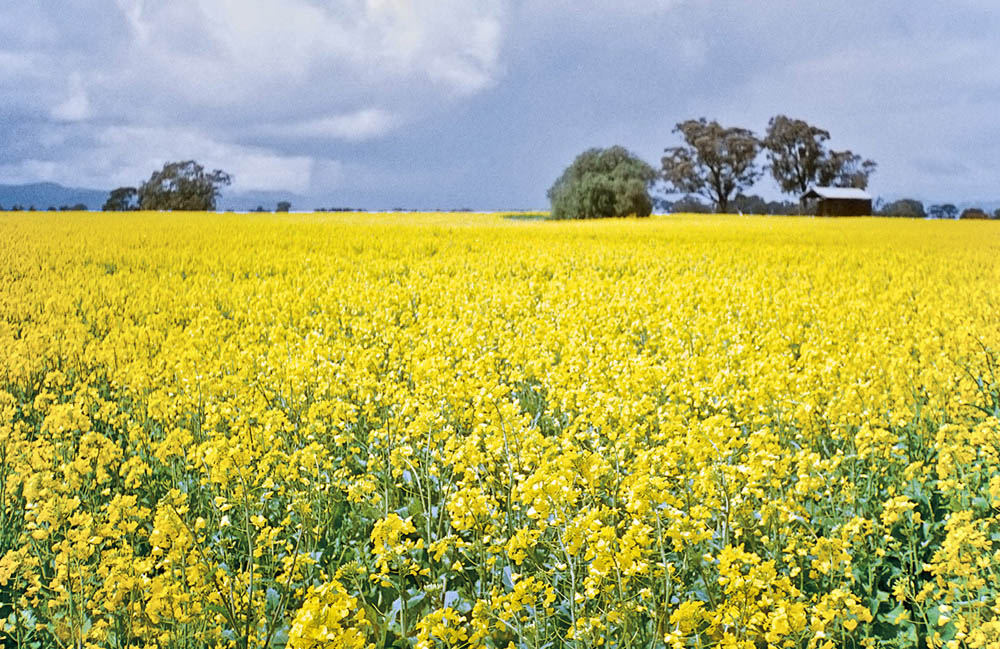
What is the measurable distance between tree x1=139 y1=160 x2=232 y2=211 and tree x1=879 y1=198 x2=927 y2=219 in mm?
65216

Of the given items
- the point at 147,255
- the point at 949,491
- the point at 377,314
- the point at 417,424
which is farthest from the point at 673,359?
the point at 147,255

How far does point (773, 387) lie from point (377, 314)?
19.5 ft

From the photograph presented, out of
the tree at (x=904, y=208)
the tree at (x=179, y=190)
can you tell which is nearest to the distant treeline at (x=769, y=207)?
the tree at (x=904, y=208)

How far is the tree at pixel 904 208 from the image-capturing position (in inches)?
2889

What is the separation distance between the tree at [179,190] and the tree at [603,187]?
2612 centimetres

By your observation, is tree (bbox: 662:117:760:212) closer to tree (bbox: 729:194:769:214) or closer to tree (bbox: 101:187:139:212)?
tree (bbox: 729:194:769:214)

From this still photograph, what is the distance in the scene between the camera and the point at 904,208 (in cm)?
7538

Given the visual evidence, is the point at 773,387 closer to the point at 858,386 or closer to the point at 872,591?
Answer: the point at 858,386

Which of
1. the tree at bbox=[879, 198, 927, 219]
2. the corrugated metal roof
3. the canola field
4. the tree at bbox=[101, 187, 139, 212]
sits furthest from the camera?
the tree at bbox=[879, 198, 927, 219]

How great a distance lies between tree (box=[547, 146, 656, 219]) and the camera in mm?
53656

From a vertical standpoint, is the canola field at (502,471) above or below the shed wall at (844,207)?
below

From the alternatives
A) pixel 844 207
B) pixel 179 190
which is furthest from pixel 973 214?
pixel 179 190

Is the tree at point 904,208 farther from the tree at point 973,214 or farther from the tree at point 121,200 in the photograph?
the tree at point 121,200

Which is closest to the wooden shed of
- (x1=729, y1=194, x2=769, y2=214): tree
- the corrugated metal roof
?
the corrugated metal roof
